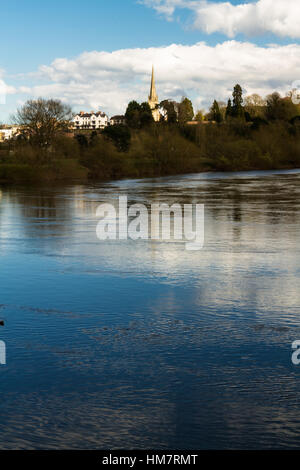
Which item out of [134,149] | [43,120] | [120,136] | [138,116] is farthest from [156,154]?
[138,116]

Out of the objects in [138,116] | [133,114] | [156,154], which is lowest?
[156,154]

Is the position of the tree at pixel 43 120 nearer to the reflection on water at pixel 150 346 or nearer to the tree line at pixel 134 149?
the tree line at pixel 134 149

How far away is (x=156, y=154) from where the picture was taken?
63.1m

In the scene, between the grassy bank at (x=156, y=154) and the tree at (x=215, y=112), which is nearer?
the grassy bank at (x=156, y=154)

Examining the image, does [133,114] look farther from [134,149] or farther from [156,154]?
[156,154]

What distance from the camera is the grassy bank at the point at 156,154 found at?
50125mm

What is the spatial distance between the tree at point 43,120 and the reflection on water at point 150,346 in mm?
43783

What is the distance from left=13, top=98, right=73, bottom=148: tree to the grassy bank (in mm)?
1035

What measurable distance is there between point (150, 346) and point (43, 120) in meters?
51.9

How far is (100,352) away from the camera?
22.4ft

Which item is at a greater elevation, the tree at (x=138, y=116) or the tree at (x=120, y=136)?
the tree at (x=138, y=116)

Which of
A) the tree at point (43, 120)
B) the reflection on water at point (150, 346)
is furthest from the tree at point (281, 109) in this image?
the reflection on water at point (150, 346)

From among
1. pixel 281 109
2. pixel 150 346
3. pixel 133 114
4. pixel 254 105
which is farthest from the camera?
pixel 254 105
